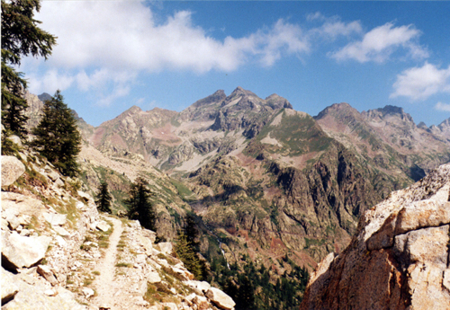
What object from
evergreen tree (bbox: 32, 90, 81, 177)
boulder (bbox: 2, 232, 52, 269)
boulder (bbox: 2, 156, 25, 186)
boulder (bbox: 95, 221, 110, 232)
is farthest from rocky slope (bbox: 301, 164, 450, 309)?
evergreen tree (bbox: 32, 90, 81, 177)

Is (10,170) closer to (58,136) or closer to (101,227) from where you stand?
(101,227)

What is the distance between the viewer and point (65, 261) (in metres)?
17.4

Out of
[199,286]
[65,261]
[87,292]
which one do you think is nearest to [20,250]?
[65,261]

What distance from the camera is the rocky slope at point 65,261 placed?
1176 cm

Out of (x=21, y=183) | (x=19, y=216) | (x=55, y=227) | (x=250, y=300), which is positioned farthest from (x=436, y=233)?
(x=250, y=300)

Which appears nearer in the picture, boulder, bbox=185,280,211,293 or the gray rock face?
the gray rock face

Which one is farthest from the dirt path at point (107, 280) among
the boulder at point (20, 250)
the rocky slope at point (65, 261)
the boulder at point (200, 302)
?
the boulder at point (200, 302)

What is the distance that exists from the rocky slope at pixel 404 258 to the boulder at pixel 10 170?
78.5 ft

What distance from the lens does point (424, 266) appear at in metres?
10.6

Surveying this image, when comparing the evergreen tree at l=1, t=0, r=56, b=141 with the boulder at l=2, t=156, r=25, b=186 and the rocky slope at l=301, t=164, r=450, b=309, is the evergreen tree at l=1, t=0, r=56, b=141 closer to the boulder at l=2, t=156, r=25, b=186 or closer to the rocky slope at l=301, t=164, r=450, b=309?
the boulder at l=2, t=156, r=25, b=186

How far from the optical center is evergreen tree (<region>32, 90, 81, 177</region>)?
37.3m

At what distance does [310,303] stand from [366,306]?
6304 mm

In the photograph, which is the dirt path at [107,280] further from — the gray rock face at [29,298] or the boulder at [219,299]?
the boulder at [219,299]

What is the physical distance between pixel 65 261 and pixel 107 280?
3.85 meters
